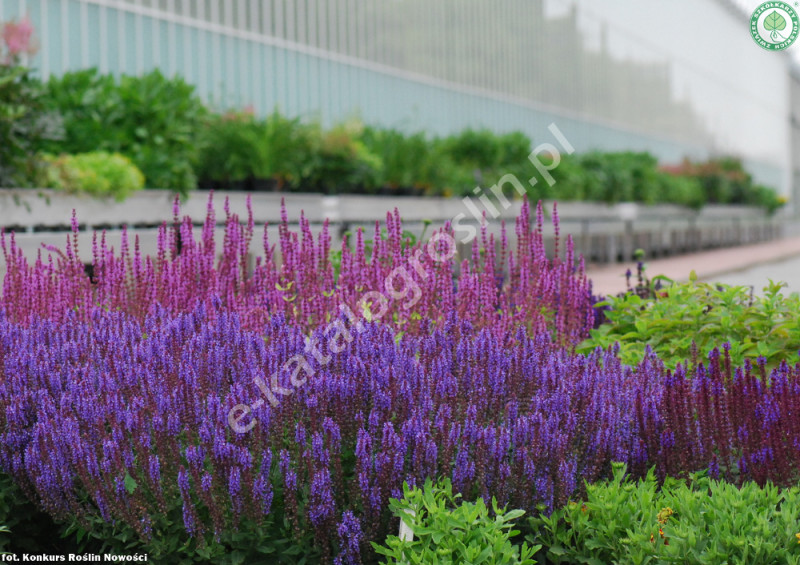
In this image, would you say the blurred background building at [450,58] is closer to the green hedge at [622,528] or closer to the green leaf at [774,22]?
the green leaf at [774,22]

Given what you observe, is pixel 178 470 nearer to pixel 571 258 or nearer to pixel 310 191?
pixel 571 258

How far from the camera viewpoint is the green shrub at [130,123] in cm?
923

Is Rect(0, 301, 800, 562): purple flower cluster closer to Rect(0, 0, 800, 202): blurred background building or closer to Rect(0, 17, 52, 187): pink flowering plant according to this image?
Rect(0, 17, 52, 187): pink flowering plant

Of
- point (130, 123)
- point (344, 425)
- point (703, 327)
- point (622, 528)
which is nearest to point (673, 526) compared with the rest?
point (622, 528)

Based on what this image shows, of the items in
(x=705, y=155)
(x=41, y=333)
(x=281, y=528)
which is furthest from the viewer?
(x=705, y=155)

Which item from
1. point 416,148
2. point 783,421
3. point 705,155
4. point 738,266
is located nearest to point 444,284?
point 783,421

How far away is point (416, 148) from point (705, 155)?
30681 mm

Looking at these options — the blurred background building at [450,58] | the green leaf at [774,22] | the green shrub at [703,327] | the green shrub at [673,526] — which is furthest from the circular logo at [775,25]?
the blurred background building at [450,58]

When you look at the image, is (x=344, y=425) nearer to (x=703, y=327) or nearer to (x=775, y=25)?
(x=703, y=327)

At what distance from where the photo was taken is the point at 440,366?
322 cm

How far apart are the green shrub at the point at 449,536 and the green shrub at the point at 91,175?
6.28 m

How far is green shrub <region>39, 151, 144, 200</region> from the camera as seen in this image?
320 inches

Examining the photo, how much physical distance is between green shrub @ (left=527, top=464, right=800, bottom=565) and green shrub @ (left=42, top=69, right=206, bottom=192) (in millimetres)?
7315

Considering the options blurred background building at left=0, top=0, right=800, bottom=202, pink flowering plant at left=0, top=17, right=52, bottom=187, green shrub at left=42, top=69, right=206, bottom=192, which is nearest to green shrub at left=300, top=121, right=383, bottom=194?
blurred background building at left=0, top=0, right=800, bottom=202
